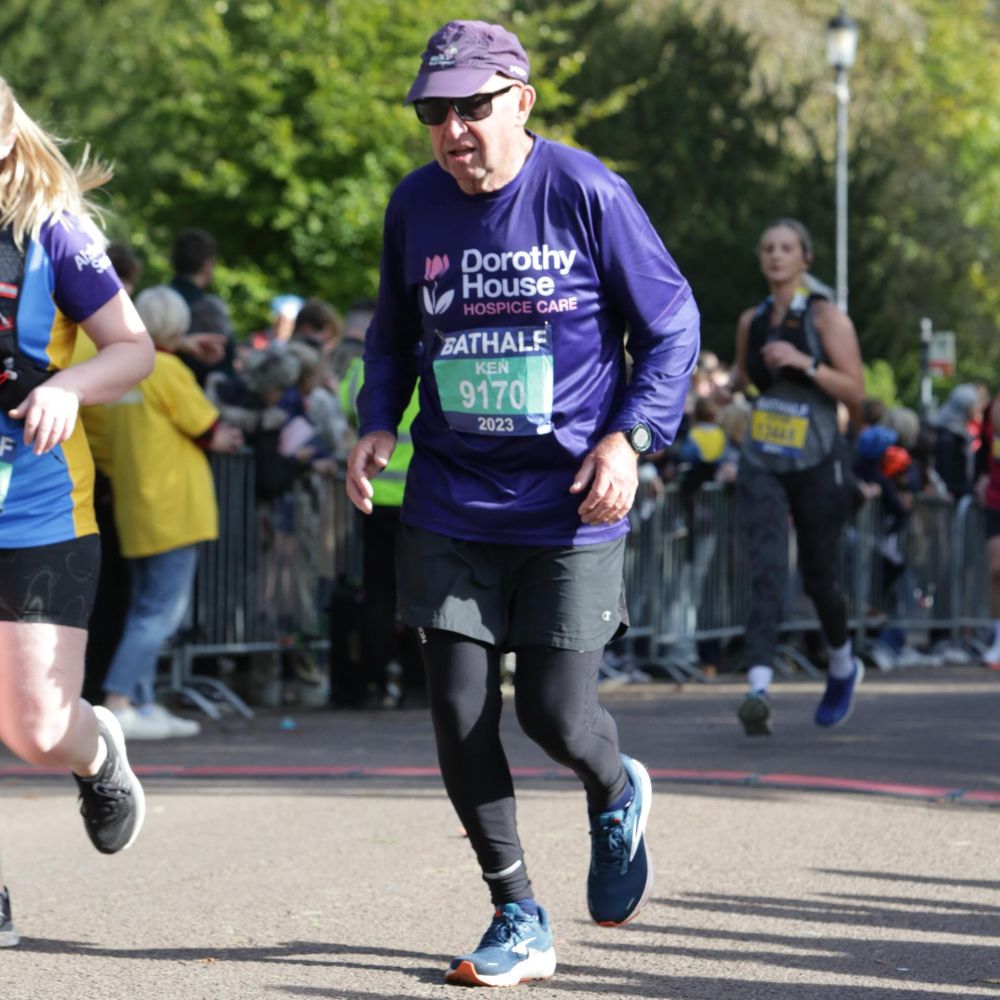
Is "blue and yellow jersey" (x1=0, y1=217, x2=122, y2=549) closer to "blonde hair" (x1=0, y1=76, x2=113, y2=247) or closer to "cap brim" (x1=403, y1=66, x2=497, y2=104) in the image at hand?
"blonde hair" (x1=0, y1=76, x2=113, y2=247)

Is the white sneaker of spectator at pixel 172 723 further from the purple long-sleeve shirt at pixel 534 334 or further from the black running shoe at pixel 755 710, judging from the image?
the purple long-sleeve shirt at pixel 534 334

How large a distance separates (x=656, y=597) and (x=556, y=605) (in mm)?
8835

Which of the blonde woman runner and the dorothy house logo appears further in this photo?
the blonde woman runner

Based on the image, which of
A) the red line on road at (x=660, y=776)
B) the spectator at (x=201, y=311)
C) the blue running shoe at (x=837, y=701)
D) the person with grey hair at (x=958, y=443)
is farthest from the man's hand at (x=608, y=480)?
the person with grey hair at (x=958, y=443)

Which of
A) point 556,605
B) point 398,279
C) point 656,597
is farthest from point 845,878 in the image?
point 656,597

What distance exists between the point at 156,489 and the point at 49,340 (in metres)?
4.68

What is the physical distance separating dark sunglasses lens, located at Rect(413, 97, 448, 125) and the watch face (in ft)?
2.50

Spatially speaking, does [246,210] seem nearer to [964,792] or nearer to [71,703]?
[964,792]

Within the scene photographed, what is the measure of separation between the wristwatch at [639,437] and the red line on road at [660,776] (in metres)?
3.29

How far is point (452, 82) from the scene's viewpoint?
442 cm

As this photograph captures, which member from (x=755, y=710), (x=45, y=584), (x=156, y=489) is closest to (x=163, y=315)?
(x=156, y=489)

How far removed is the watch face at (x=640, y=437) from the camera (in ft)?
14.9

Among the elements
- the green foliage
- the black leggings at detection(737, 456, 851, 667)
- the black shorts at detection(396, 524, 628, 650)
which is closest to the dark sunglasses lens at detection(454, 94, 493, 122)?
the black shorts at detection(396, 524, 628, 650)

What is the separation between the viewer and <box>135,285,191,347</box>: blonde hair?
30.9 feet
